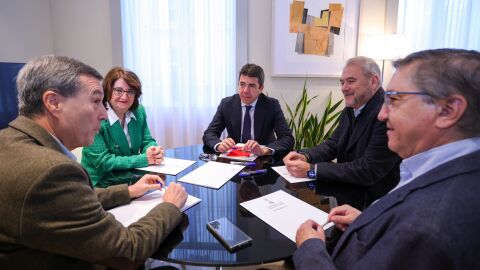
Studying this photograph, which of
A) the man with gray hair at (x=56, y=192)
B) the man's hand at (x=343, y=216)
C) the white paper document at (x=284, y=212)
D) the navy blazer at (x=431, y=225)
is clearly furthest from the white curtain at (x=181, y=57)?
the navy blazer at (x=431, y=225)

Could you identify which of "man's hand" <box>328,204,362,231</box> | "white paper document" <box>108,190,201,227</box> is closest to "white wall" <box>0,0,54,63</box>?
"white paper document" <box>108,190,201,227</box>

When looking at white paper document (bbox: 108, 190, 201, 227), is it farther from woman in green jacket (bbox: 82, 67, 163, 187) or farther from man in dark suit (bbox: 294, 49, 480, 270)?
man in dark suit (bbox: 294, 49, 480, 270)

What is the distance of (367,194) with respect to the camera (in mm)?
1367

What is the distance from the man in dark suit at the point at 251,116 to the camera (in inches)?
97.6

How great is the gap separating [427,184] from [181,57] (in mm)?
3198

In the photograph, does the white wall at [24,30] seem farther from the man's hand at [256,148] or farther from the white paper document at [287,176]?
the white paper document at [287,176]

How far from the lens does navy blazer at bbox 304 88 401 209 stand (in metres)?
1.47

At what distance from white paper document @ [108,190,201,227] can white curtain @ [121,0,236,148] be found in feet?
7.79

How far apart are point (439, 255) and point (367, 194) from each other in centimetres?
84

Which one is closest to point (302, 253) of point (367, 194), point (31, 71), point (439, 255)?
point (439, 255)

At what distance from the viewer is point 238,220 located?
1.06m

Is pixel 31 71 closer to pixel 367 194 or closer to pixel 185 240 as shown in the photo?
pixel 185 240

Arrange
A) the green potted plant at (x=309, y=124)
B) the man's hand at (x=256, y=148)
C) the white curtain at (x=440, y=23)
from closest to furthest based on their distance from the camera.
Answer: the man's hand at (x=256, y=148), the white curtain at (x=440, y=23), the green potted plant at (x=309, y=124)

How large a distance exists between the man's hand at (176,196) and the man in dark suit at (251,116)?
1255 millimetres
